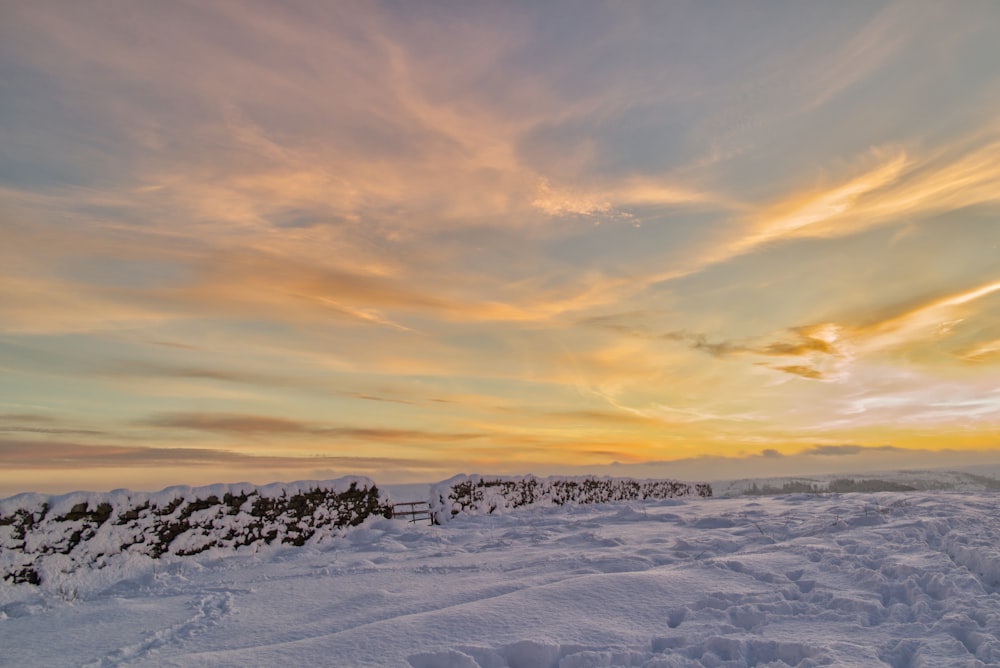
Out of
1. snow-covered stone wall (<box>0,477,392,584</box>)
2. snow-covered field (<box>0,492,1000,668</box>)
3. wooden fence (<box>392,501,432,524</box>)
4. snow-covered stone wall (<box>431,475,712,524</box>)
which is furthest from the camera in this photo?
snow-covered stone wall (<box>431,475,712,524</box>)

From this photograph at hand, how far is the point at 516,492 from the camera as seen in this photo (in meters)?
24.6

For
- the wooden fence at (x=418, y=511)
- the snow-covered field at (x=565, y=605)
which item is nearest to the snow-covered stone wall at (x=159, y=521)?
the snow-covered field at (x=565, y=605)

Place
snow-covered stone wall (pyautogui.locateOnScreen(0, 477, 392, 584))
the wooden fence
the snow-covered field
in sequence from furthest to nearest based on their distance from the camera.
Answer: the wooden fence < snow-covered stone wall (pyautogui.locateOnScreen(0, 477, 392, 584)) < the snow-covered field

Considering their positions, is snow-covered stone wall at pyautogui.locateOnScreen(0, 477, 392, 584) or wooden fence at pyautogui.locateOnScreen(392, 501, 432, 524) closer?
snow-covered stone wall at pyautogui.locateOnScreen(0, 477, 392, 584)

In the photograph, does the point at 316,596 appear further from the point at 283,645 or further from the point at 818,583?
the point at 818,583

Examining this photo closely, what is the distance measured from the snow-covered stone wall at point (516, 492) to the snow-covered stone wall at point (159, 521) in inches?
191

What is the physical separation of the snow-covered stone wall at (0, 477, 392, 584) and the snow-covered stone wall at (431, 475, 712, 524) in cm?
486

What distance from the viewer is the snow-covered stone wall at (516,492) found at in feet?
67.7

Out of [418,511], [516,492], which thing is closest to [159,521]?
[418,511]

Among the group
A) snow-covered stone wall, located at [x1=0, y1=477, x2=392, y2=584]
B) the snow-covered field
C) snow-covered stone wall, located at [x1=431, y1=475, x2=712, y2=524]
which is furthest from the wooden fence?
the snow-covered field

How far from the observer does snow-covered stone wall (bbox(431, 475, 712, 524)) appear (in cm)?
2064

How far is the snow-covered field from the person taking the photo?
5.12 m

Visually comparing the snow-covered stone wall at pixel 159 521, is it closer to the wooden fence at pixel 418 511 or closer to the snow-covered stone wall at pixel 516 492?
the wooden fence at pixel 418 511

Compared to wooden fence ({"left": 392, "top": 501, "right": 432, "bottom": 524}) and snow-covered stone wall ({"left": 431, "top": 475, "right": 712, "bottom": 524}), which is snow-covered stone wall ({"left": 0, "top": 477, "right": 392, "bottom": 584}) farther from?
snow-covered stone wall ({"left": 431, "top": 475, "right": 712, "bottom": 524})
